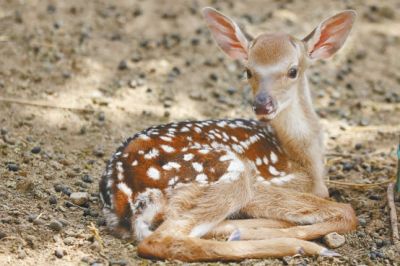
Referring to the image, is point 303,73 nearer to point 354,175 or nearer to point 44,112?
point 354,175

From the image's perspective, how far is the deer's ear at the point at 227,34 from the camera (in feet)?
17.6

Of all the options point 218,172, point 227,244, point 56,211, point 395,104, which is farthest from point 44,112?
point 395,104

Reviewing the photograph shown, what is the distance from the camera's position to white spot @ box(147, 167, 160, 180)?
4.40 metres

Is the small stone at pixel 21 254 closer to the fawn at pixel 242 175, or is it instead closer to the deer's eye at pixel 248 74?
the fawn at pixel 242 175

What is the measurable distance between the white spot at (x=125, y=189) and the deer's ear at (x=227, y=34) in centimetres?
154

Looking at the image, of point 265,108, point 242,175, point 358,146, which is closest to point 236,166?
point 242,175

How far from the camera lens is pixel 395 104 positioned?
718cm

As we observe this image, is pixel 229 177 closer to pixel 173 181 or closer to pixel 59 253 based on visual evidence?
pixel 173 181

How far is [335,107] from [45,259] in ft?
12.8

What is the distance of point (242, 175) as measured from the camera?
4734 millimetres

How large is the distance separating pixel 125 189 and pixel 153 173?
200 mm

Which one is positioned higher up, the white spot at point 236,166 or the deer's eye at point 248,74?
the deer's eye at point 248,74

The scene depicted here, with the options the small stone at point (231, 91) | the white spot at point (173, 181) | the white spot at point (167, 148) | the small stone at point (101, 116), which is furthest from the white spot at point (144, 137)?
the small stone at point (231, 91)

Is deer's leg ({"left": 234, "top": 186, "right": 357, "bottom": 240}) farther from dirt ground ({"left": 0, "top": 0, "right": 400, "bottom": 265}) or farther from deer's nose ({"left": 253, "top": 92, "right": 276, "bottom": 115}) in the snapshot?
deer's nose ({"left": 253, "top": 92, "right": 276, "bottom": 115})
